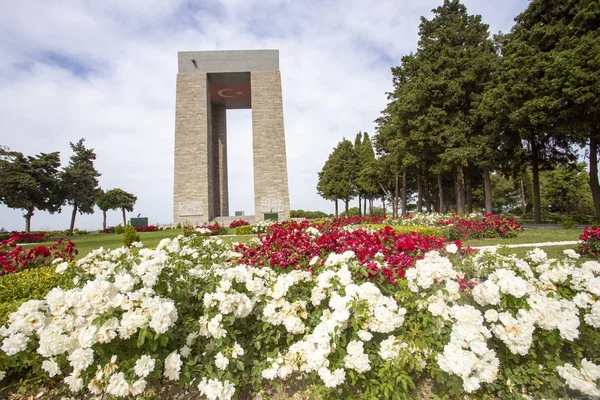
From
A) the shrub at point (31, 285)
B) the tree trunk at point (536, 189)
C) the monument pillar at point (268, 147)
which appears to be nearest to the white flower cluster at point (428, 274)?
the shrub at point (31, 285)

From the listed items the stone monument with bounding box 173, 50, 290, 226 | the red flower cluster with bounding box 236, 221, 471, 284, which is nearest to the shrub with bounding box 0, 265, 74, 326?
the red flower cluster with bounding box 236, 221, 471, 284

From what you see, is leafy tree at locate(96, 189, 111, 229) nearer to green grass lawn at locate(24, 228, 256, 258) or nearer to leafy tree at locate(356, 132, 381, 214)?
green grass lawn at locate(24, 228, 256, 258)

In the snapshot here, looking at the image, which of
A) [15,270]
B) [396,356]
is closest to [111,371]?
[396,356]

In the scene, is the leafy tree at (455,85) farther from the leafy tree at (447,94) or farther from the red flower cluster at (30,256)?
the red flower cluster at (30,256)

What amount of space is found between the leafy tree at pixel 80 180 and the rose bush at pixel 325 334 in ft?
96.0

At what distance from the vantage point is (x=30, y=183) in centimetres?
2189

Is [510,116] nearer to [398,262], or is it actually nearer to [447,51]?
[447,51]

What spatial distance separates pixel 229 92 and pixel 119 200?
22.9 m

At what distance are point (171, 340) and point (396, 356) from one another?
65.3 inches

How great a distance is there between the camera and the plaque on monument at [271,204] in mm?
22380

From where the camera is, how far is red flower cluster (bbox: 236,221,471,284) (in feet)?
10.6

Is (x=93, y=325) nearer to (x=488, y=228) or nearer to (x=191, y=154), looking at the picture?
(x=488, y=228)

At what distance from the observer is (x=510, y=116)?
13.9 metres

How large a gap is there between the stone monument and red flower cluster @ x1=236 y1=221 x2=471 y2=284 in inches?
661
